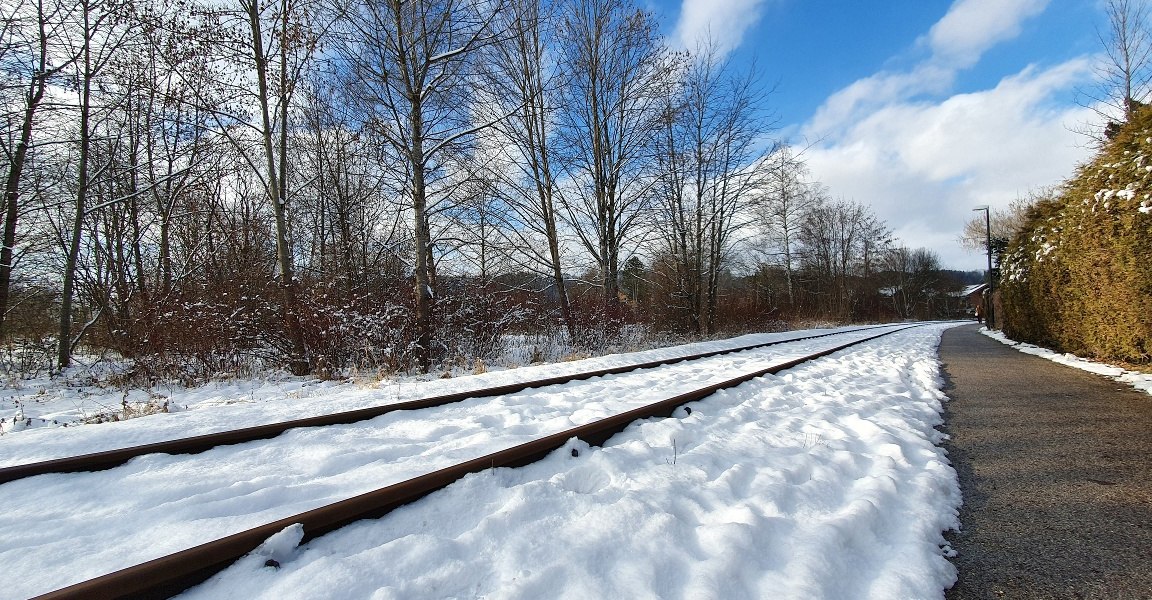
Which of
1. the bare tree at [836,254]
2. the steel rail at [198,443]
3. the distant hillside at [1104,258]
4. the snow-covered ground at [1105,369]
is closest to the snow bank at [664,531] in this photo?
the steel rail at [198,443]

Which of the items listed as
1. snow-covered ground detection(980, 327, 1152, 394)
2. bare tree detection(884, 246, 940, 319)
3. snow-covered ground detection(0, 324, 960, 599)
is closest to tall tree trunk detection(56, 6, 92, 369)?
snow-covered ground detection(0, 324, 960, 599)

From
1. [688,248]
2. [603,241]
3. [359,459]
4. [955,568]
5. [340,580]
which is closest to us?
[340,580]

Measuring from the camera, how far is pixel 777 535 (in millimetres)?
1996

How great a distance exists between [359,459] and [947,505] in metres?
3.36

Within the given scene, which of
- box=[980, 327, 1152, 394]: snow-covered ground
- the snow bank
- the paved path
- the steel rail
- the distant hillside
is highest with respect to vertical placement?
the distant hillside

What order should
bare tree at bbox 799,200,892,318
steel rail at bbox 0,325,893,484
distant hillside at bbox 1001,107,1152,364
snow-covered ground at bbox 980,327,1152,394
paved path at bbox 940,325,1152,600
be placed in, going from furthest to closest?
1. bare tree at bbox 799,200,892,318
2. distant hillside at bbox 1001,107,1152,364
3. snow-covered ground at bbox 980,327,1152,394
4. steel rail at bbox 0,325,893,484
5. paved path at bbox 940,325,1152,600

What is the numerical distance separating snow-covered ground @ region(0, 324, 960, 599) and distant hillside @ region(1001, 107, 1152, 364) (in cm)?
629

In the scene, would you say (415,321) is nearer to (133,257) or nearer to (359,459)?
(359,459)

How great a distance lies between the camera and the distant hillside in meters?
6.87

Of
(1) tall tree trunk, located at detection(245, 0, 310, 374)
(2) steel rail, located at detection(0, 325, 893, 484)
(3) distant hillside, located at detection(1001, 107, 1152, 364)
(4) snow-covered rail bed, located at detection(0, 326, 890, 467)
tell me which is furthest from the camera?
(1) tall tree trunk, located at detection(245, 0, 310, 374)

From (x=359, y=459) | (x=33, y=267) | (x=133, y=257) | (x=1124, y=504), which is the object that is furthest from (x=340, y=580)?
(x=33, y=267)

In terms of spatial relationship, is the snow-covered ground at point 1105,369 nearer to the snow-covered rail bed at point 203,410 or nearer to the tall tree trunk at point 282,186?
the snow-covered rail bed at point 203,410

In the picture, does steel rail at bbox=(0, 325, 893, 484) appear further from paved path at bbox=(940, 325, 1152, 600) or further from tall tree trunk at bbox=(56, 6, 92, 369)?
tall tree trunk at bbox=(56, 6, 92, 369)

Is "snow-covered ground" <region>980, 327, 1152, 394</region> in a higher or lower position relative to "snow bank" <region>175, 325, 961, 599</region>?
lower
